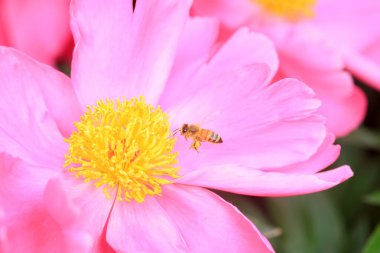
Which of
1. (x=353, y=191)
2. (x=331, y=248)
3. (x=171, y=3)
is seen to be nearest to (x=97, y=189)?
(x=171, y=3)

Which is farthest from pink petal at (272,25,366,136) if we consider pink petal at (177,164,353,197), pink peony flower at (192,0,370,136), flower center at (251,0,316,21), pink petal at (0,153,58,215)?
pink petal at (0,153,58,215)

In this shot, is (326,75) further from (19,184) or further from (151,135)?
(19,184)

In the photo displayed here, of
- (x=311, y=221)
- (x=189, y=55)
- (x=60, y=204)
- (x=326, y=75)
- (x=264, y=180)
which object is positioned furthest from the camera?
(x=311, y=221)

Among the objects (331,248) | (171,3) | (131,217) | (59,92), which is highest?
(171,3)

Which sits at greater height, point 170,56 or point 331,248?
point 170,56

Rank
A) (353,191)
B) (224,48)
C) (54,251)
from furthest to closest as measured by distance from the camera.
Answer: (353,191)
(224,48)
(54,251)

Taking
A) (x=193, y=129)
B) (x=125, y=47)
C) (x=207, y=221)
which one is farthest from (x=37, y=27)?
(x=207, y=221)

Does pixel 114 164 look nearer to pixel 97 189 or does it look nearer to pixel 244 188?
pixel 97 189

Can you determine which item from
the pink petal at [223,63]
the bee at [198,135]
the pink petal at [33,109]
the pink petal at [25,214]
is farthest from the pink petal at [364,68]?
the pink petal at [25,214]

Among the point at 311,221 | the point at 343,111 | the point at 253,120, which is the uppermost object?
the point at 253,120
